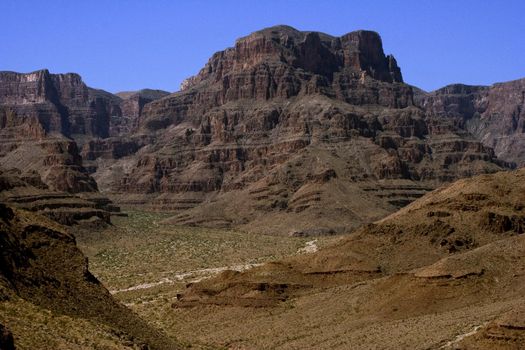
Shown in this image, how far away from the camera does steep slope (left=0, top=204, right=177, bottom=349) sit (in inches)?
1597

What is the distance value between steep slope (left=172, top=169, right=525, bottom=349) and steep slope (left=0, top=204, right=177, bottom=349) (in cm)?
1400

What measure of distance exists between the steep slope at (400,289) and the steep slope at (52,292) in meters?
14.0

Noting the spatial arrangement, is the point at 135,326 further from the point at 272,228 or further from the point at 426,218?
the point at 272,228

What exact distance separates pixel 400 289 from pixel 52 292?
26964 millimetres

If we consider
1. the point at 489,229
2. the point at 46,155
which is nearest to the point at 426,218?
the point at 489,229

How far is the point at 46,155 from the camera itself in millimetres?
199250

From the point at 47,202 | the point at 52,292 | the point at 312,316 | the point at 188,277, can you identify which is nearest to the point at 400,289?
the point at 312,316

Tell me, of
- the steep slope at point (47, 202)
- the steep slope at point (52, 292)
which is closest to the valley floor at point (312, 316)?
the steep slope at point (52, 292)

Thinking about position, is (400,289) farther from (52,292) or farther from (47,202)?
(47,202)

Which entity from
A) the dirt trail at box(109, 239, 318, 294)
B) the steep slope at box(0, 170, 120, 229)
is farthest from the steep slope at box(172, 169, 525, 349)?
the steep slope at box(0, 170, 120, 229)

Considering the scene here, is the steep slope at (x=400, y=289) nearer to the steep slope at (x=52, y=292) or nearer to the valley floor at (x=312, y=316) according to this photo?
the valley floor at (x=312, y=316)

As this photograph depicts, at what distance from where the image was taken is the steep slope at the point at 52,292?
133ft

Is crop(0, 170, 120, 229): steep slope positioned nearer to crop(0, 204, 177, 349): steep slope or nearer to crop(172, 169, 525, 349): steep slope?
crop(172, 169, 525, 349): steep slope

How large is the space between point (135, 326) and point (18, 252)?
6.66 meters
